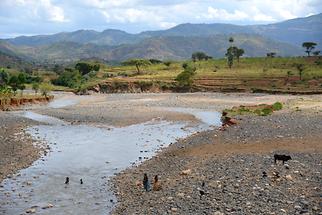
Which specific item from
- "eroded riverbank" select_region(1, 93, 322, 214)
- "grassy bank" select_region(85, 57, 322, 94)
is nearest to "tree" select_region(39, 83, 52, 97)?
"grassy bank" select_region(85, 57, 322, 94)

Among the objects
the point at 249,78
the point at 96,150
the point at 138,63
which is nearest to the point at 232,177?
the point at 96,150

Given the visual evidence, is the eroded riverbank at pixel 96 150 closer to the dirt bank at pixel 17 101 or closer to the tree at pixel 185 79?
the dirt bank at pixel 17 101

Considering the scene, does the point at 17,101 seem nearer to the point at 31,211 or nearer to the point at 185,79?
the point at 185,79

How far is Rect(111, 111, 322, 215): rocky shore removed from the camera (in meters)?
20.1

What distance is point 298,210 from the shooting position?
18781 mm

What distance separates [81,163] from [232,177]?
517 inches

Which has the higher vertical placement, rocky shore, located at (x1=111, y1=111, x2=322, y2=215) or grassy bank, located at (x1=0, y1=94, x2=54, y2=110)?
rocky shore, located at (x1=111, y1=111, x2=322, y2=215)

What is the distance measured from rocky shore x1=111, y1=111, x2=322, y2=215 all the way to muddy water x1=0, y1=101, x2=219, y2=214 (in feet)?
5.37

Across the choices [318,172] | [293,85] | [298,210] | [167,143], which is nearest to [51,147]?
[167,143]

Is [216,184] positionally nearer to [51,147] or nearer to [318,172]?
[318,172]

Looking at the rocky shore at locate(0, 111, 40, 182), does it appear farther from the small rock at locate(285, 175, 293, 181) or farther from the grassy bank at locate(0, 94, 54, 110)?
the grassy bank at locate(0, 94, 54, 110)

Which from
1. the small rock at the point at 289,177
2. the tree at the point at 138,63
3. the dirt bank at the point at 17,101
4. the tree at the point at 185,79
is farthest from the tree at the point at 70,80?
the small rock at the point at 289,177

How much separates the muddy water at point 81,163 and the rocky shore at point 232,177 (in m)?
1.64

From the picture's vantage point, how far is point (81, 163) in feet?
110
